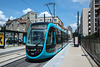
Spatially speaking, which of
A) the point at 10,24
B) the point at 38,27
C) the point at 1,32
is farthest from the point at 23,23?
the point at 38,27

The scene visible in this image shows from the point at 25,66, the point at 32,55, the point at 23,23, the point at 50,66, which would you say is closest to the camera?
the point at 50,66

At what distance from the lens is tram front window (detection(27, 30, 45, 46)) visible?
8.19 metres

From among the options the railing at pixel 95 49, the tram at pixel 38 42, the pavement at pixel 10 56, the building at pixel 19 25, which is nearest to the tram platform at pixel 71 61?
the railing at pixel 95 49

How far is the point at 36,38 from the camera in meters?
8.36

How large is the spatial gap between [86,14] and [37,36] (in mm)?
71648

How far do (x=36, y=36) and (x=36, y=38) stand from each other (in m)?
0.16

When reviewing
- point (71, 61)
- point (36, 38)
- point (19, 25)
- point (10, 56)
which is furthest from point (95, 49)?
point (19, 25)

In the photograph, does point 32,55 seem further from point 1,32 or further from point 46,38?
point 1,32

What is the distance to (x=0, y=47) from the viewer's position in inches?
750

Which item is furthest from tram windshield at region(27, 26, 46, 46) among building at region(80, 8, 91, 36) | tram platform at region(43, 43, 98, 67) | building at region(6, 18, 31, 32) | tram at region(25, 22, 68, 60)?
building at region(80, 8, 91, 36)

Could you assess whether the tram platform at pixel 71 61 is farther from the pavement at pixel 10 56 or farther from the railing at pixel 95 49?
the pavement at pixel 10 56

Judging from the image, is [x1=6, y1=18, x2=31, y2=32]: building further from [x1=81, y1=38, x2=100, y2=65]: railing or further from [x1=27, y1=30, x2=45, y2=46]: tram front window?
[x1=81, y1=38, x2=100, y2=65]: railing

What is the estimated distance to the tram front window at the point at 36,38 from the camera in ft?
26.9

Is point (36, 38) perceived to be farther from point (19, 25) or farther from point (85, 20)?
point (85, 20)
